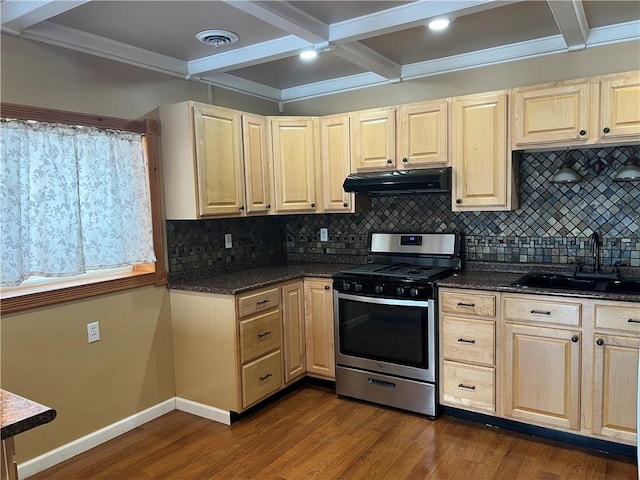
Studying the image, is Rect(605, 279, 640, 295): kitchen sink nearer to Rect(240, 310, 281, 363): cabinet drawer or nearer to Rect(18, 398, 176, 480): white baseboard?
Rect(240, 310, 281, 363): cabinet drawer

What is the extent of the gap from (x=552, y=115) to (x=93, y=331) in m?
3.08

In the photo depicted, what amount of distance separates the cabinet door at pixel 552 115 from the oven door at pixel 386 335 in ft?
4.00

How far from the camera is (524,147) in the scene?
2.97m

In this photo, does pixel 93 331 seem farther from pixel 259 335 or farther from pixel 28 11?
pixel 28 11

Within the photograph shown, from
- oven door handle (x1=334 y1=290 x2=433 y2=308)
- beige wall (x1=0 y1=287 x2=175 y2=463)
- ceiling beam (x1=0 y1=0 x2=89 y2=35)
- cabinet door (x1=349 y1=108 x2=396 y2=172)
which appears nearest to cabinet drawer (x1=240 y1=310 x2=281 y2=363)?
oven door handle (x1=334 y1=290 x2=433 y2=308)

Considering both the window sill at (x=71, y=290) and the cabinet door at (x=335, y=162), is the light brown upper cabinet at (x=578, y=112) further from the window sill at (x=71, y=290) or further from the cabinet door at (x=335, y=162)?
the window sill at (x=71, y=290)

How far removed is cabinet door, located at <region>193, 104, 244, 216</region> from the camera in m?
3.13

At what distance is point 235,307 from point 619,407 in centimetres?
226

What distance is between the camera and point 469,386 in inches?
117

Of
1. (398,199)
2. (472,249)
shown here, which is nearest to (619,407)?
(472,249)

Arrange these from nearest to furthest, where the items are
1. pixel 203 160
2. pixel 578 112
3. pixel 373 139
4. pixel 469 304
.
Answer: pixel 578 112 → pixel 469 304 → pixel 203 160 → pixel 373 139

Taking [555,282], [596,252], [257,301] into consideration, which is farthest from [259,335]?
[596,252]

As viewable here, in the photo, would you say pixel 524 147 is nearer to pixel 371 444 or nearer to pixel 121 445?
pixel 371 444

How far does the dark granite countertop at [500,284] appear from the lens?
2.51 metres
